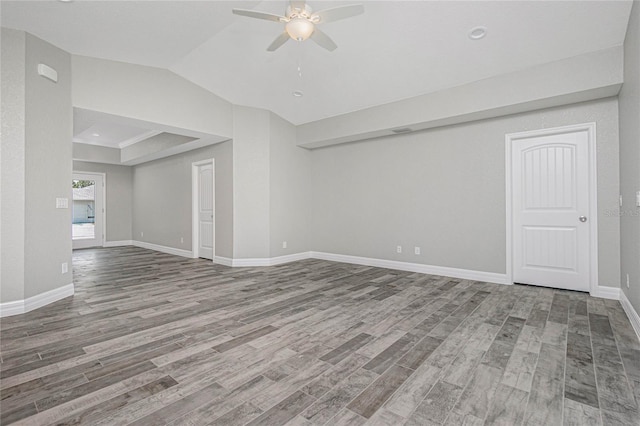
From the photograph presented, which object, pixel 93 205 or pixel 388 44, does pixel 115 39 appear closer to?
pixel 388 44

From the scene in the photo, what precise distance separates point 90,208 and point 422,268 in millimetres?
9249

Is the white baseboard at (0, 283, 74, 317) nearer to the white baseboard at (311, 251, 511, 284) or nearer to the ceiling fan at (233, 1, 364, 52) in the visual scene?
the ceiling fan at (233, 1, 364, 52)

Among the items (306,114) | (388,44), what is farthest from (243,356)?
(306,114)

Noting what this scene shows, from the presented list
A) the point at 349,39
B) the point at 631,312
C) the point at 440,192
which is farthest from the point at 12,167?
the point at 631,312

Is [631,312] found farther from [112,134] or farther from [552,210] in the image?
[112,134]

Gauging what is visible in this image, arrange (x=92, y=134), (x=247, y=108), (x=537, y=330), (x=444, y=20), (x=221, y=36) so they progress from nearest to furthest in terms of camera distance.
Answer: (x=537, y=330) → (x=444, y=20) → (x=221, y=36) → (x=247, y=108) → (x=92, y=134)

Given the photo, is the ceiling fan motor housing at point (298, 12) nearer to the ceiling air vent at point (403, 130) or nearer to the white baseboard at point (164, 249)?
the ceiling air vent at point (403, 130)

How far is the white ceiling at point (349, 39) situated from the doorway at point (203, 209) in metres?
2.16

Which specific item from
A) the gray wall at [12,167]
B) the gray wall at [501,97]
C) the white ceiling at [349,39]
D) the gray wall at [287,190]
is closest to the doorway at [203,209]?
the gray wall at [287,190]

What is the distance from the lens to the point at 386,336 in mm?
2568

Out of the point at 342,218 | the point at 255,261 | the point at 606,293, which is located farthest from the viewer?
the point at 342,218

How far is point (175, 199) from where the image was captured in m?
7.43

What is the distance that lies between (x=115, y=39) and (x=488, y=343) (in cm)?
506

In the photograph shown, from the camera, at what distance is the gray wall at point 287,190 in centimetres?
593
